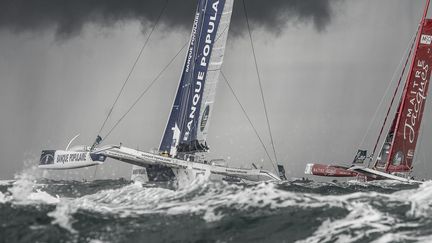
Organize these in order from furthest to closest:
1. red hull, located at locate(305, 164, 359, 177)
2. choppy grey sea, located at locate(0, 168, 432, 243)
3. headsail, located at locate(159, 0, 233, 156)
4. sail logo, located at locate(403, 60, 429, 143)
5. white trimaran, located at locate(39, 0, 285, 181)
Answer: sail logo, located at locate(403, 60, 429, 143) → red hull, located at locate(305, 164, 359, 177) → headsail, located at locate(159, 0, 233, 156) → white trimaran, located at locate(39, 0, 285, 181) → choppy grey sea, located at locate(0, 168, 432, 243)

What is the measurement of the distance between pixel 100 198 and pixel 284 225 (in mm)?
10960

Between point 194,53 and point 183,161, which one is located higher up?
point 194,53

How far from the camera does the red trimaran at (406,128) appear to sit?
5216 centimetres

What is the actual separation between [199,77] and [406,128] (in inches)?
684

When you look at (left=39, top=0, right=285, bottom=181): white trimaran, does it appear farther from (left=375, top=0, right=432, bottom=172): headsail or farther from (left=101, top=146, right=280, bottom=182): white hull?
(left=375, top=0, right=432, bottom=172): headsail

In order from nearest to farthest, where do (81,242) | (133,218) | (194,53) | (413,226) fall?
(81,242) → (413,226) → (133,218) → (194,53)

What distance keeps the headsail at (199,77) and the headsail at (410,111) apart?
14771 millimetres

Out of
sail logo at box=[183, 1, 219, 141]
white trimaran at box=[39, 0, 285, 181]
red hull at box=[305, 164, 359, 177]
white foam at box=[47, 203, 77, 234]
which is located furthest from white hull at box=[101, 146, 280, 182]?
white foam at box=[47, 203, 77, 234]

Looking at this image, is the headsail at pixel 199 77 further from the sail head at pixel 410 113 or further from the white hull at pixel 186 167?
the sail head at pixel 410 113

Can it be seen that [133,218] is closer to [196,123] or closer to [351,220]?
[351,220]

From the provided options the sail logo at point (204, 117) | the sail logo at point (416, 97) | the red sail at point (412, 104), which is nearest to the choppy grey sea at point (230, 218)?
the sail logo at point (204, 117)

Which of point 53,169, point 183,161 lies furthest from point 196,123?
point 53,169

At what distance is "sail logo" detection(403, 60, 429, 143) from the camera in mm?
52781

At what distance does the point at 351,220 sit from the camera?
18391 millimetres
